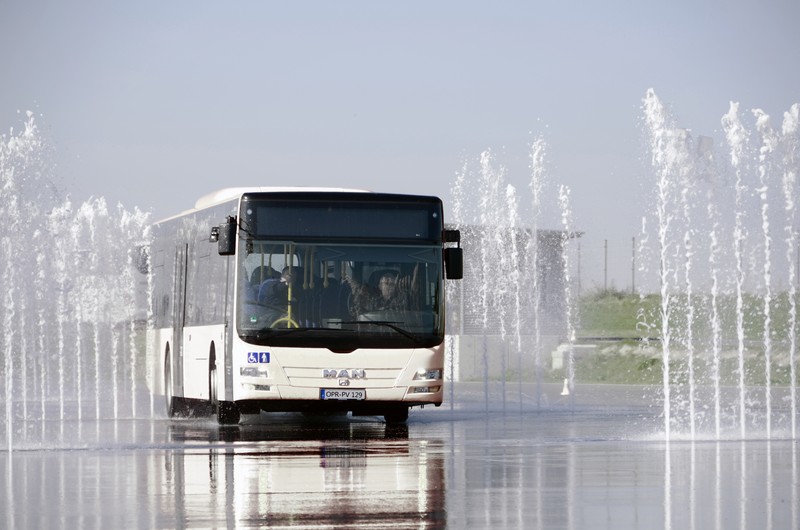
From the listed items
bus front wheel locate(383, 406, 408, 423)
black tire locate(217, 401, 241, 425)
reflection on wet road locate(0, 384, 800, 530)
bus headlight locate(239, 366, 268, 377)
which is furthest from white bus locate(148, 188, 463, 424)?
bus front wheel locate(383, 406, 408, 423)

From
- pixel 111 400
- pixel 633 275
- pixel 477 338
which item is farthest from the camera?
pixel 633 275

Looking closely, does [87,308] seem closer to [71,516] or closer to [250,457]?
[250,457]

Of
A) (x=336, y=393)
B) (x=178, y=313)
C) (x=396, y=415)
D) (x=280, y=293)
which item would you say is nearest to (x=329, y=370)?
(x=336, y=393)

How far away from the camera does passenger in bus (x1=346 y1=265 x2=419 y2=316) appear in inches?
879

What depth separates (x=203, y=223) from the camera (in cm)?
2533

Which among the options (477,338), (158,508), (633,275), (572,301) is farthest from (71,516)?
(633,275)

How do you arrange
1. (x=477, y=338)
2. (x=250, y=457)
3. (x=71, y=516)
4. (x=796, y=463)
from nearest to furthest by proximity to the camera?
(x=71, y=516) < (x=796, y=463) < (x=250, y=457) < (x=477, y=338)

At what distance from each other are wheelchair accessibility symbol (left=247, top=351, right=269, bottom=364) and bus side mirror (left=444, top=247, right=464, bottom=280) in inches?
98.2

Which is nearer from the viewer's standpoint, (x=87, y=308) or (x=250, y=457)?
(x=250, y=457)

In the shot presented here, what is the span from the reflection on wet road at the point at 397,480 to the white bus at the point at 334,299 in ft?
2.21

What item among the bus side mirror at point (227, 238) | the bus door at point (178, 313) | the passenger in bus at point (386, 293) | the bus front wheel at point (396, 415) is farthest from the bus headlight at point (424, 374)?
the bus door at point (178, 313)

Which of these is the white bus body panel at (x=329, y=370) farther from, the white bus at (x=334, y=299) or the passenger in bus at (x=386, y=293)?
the passenger in bus at (x=386, y=293)

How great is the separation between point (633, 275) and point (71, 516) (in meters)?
82.1

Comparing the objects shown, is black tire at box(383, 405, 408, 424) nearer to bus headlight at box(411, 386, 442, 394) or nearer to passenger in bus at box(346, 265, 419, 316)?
bus headlight at box(411, 386, 442, 394)
